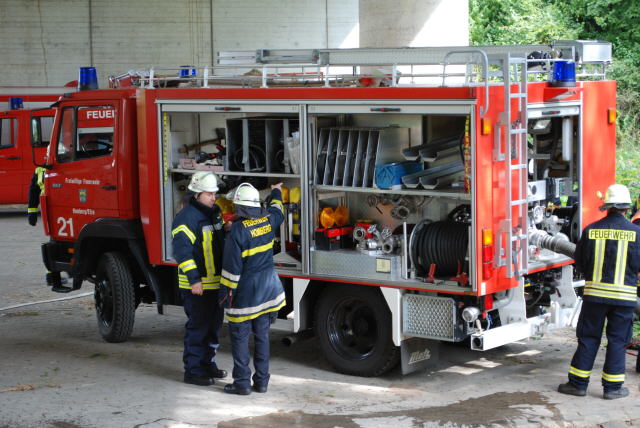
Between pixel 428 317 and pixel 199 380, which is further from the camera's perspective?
pixel 199 380

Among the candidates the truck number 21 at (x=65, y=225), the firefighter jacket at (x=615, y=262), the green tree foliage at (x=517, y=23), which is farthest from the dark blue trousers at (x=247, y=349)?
the green tree foliage at (x=517, y=23)

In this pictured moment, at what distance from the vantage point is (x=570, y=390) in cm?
741

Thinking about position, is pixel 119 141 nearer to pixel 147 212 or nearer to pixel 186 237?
pixel 147 212

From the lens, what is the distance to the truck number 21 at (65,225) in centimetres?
1001

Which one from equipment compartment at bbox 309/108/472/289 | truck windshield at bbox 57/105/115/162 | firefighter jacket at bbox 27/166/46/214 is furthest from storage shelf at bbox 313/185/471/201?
firefighter jacket at bbox 27/166/46/214

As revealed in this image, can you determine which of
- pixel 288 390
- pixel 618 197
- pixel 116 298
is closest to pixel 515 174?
pixel 618 197

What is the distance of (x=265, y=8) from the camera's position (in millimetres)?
26828

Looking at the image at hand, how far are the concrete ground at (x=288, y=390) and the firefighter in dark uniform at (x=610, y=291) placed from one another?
0.70 feet

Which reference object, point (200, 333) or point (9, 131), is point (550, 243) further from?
point (9, 131)

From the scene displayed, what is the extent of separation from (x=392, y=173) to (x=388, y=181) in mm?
71

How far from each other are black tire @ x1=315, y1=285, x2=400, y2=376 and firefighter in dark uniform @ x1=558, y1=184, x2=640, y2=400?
1455 millimetres

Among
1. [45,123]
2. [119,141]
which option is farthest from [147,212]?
[45,123]

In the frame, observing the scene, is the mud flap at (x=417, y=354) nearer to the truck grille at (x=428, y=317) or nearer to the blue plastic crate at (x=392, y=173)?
the truck grille at (x=428, y=317)

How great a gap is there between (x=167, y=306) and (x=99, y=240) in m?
1.00
